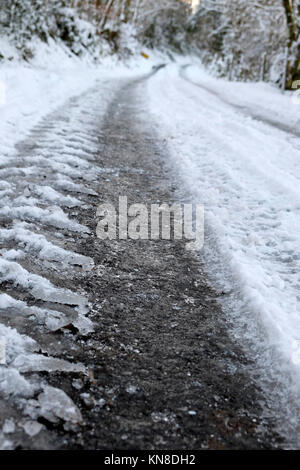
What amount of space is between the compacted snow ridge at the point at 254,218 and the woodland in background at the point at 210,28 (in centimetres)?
787

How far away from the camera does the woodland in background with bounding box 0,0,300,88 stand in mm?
12999

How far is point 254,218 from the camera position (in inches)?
133

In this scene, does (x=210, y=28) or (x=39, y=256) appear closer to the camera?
(x=39, y=256)

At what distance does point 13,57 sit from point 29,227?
1003cm

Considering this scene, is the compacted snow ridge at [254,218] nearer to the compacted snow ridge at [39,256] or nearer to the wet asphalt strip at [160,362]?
the wet asphalt strip at [160,362]

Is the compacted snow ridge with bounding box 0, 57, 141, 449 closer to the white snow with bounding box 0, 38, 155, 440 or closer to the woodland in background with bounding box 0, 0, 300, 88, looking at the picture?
the white snow with bounding box 0, 38, 155, 440

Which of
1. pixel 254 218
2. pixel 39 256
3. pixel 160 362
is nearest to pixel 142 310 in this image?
pixel 160 362

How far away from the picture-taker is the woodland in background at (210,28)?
13.0 meters

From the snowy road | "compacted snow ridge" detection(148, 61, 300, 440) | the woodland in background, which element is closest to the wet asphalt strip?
the snowy road

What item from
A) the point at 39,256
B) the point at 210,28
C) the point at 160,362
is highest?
the point at 210,28

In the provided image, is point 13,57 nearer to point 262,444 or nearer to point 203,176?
point 203,176

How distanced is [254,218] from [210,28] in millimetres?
44834

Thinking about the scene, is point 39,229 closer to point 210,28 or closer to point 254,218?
point 254,218

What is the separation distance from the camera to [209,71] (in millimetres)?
36562
